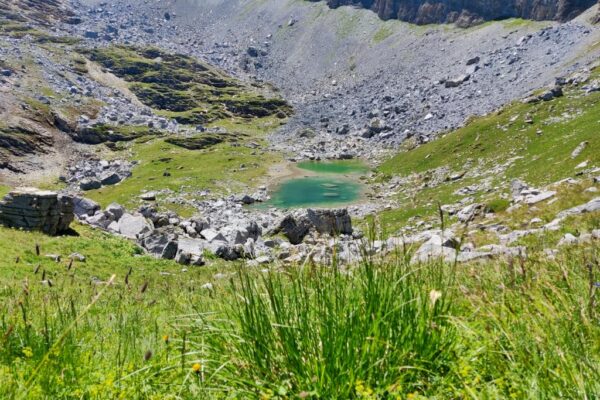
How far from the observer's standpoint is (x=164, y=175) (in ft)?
294

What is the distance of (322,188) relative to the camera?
83.9 m

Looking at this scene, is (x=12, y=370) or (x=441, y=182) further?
(x=441, y=182)

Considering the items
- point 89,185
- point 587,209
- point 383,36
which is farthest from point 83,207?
point 383,36

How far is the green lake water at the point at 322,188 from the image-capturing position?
7406 centimetres

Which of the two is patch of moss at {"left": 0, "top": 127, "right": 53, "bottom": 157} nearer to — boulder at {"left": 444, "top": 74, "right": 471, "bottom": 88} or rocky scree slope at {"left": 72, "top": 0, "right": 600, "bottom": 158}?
rocky scree slope at {"left": 72, "top": 0, "right": 600, "bottom": 158}

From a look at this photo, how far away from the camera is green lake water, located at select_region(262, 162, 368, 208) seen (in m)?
74.1

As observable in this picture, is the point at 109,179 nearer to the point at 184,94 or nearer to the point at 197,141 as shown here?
the point at 197,141

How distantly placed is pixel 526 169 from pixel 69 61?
169 metres

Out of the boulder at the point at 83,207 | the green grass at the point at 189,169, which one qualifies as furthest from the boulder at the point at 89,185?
the boulder at the point at 83,207

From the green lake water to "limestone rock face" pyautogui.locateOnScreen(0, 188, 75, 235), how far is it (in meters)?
43.9

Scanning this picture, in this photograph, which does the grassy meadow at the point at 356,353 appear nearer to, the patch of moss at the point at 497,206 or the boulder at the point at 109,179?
the patch of moss at the point at 497,206

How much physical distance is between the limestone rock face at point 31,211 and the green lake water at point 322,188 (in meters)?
43.9

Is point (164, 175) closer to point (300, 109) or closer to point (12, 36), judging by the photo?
point (300, 109)

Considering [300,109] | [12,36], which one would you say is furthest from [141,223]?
[12,36]
